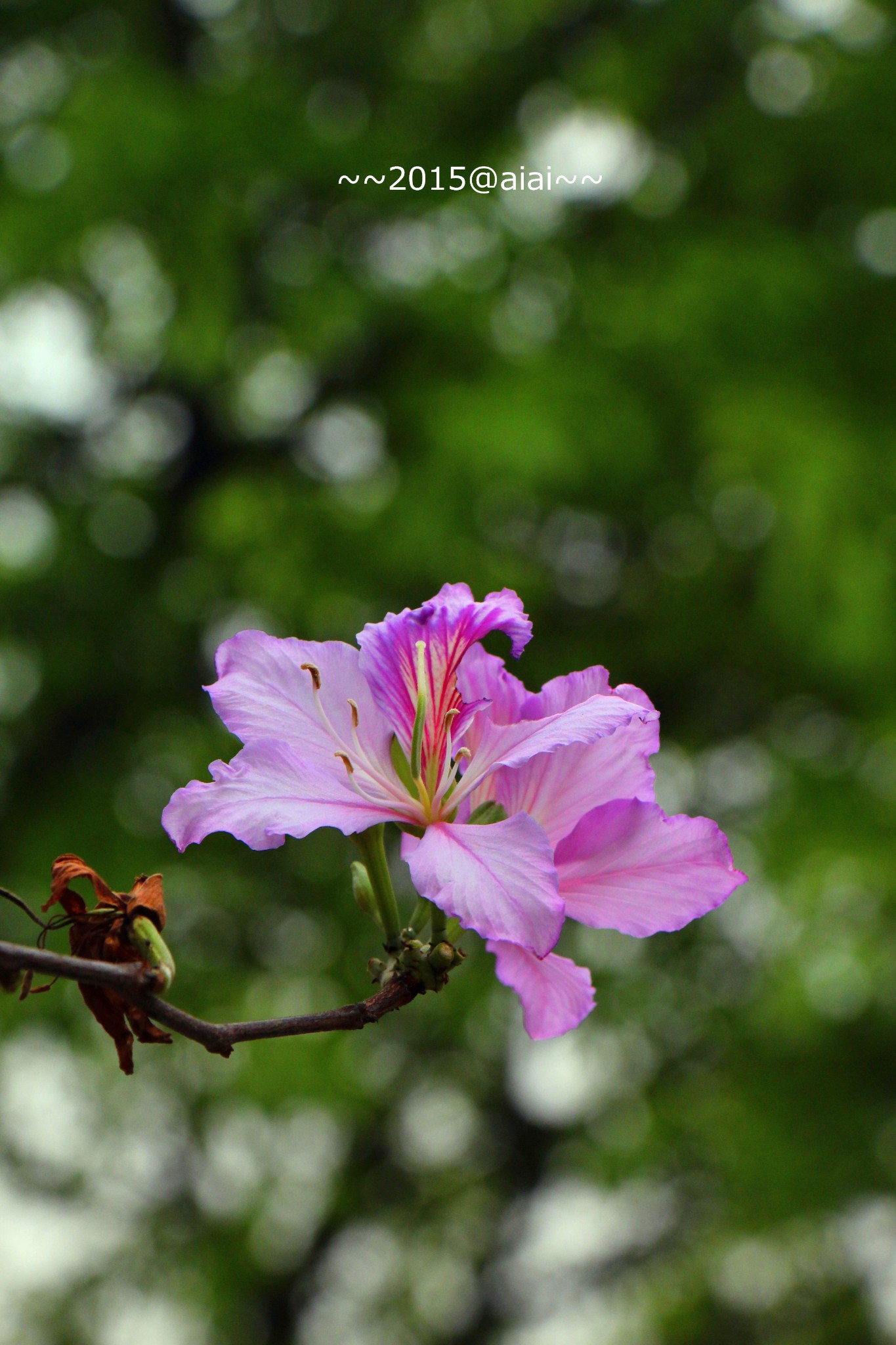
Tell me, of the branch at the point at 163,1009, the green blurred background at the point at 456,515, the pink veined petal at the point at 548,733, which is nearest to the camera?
Result: the branch at the point at 163,1009

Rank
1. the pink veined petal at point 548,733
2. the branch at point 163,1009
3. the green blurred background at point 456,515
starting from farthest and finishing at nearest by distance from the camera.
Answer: the green blurred background at point 456,515 < the pink veined petal at point 548,733 < the branch at point 163,1009

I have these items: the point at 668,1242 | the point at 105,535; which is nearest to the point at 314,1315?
the point at 668,1242

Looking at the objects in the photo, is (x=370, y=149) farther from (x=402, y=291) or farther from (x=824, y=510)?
(x=824, y=510)

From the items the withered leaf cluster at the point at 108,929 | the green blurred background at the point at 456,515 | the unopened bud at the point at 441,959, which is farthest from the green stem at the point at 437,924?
the green blurred background at the point at 456,515

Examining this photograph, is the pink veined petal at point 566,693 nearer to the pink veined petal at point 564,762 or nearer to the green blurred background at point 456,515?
the pink veined petal at point 564,762

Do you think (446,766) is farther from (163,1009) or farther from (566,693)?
(163,1009)

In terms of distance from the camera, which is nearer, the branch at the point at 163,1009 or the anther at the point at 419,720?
the branch at the point at 163,1009

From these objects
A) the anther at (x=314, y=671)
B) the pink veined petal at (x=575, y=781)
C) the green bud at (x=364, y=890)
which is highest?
the anther at (x=314, y=671)

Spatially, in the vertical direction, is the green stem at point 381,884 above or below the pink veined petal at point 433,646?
below
